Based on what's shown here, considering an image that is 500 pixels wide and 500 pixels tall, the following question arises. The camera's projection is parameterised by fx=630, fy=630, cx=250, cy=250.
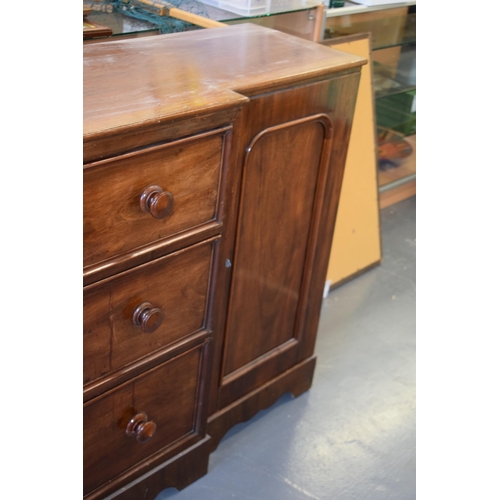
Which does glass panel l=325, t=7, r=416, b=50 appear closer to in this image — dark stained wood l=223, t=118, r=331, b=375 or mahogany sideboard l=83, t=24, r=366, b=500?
mahogany sideboard l=83, t=24, r=366, b=500

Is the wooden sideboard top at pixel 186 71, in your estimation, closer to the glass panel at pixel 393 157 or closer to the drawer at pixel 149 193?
the drawer at pixel 149 193

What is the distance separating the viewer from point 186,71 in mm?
1283

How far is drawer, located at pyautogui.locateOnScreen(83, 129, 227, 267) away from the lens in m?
1.04

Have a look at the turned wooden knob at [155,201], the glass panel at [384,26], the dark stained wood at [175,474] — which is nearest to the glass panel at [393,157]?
the glass panel at [384,26]

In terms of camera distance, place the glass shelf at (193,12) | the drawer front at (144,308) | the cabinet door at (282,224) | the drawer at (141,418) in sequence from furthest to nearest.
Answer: the glass shelf at (193,12) → the cabinet door at (282,224) → the drawer at (141,418) → the drawer front at (144,308)

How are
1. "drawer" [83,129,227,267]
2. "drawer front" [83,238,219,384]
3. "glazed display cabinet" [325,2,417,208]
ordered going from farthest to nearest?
1. "glazed display cabinet" [325,2,417,208]
2. "drawer front" [83,238,219,384]
3. "drawer" [83,129,227,267]

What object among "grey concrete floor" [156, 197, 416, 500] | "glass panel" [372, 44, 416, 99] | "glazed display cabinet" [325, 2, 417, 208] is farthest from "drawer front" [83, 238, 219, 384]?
"glass panel" [372, 44, 416, 99]

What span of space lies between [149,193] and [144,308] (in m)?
0.25

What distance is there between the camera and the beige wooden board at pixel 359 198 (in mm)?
2412

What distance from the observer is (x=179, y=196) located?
119 cm

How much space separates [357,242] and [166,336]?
4.59 feet

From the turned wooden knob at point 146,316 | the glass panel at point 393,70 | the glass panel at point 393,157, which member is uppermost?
the glass panel at point 393,70

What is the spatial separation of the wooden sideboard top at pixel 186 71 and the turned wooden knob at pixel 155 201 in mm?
128
